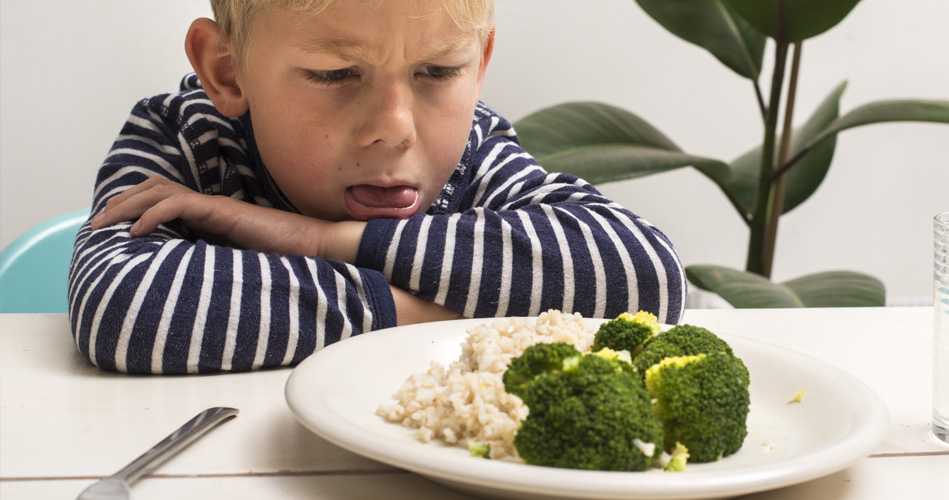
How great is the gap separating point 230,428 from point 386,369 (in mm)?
105

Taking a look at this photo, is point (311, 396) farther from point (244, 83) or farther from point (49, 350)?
point (244, 83)

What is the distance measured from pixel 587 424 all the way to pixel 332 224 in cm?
48

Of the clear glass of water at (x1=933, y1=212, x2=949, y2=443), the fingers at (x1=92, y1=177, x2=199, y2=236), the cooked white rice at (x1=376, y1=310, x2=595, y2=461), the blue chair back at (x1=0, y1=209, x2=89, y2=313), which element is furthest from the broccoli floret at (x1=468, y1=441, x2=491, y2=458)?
the blue chair back at (x1=0, y1=209, x2=89, y2=313)

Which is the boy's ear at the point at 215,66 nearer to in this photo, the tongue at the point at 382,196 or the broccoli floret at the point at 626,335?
the tongue at the point at 382,196

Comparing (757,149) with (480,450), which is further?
(757,149)

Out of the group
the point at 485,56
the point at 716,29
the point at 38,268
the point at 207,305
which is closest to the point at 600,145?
the point at 716,29

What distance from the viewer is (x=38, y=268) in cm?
113

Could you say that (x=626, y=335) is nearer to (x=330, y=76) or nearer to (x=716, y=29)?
(x=330, y=76)

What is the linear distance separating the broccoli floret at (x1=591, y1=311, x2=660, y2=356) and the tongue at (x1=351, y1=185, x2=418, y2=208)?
38 cm

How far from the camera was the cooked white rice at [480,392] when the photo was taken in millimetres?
436

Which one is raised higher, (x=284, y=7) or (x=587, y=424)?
(x=284, y=7)

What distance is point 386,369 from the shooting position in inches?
22.3

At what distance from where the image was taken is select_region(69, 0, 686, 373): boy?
672mm

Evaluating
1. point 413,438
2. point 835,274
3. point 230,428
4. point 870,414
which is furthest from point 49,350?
point 835,274
